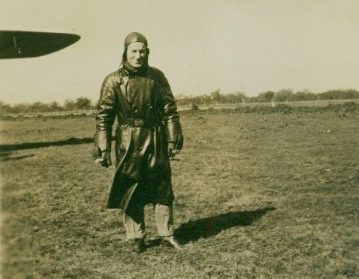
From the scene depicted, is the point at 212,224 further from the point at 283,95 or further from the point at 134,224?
the point at 283,95

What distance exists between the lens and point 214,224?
16.9 feet

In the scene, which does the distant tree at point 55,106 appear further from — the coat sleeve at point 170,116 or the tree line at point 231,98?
the coat sleeve at point 170,116

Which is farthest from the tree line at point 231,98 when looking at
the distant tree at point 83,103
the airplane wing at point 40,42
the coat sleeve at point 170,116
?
the coat sleeve at point 170,116

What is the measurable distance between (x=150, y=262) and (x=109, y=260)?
0.36m

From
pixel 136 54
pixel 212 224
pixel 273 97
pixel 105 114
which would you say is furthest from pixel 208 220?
pixel 273 97

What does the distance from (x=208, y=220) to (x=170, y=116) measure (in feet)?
5.03

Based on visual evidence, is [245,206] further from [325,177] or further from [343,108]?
[343,108]

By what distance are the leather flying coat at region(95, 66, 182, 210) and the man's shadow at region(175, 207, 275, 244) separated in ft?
1.89

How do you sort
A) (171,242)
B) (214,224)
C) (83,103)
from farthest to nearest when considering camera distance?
(83,103) < (214,224) < (171,242)

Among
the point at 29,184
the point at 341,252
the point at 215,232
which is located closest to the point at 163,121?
the point at 215,232

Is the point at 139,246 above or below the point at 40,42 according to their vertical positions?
below

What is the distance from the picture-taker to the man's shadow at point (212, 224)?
15.5ft

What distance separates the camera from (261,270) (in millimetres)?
3729

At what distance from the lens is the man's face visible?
13.6ft
